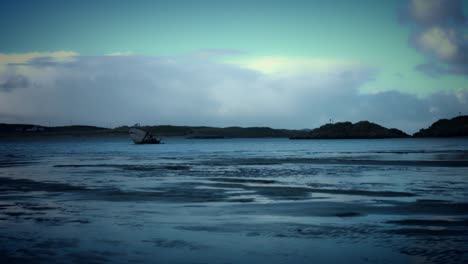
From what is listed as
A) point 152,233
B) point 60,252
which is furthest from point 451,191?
point 60,252

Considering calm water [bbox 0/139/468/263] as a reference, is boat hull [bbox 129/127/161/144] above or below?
above

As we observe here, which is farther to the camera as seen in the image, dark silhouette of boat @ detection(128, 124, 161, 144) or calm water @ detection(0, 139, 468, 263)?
dark silhouette of boat @ detection(128, 124, 161, 144)

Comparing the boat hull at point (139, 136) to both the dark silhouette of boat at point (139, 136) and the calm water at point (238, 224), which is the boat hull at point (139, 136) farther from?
the calm water at point (238, 224)

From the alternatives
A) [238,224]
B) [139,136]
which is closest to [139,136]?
[139,136]

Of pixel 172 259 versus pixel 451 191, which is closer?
pixel 172 259

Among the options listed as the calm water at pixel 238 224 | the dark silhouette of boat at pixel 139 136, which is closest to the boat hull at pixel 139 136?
the dark silhouette of boat at pixel 139 136

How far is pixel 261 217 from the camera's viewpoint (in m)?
13.9

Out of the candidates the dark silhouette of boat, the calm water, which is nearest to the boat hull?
the dark silhouette of boat

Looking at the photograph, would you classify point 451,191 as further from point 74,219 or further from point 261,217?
point 74,219

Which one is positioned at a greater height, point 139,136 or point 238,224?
point 139,136

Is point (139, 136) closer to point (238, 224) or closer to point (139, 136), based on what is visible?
point (139, 136)

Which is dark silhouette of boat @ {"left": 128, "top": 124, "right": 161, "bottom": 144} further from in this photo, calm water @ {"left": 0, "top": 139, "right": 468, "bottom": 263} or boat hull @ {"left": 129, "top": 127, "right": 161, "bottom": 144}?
calm water @ {"left": 0, "top": 139, "right": 468, "bottom": 263}

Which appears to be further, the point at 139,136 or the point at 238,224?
the point at 139,136

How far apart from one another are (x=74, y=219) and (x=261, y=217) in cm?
544
